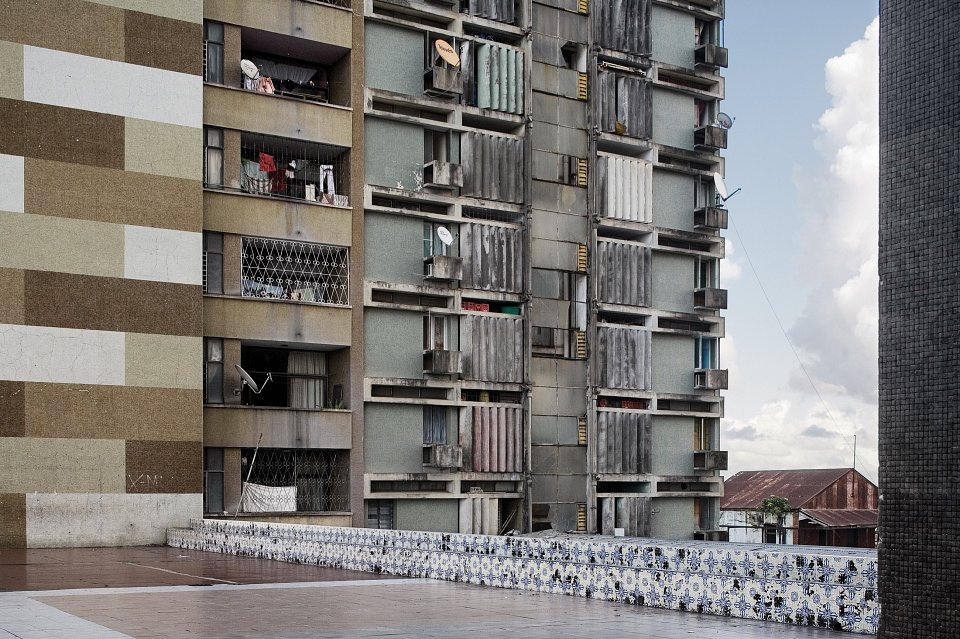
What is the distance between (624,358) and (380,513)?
11.3 m

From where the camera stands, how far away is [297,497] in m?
34.4

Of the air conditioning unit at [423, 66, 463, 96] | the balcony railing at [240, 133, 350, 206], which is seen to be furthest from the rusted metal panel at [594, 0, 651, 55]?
the balcony railing at [240, 133, 350, 206]

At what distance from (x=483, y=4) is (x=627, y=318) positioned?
1262cm

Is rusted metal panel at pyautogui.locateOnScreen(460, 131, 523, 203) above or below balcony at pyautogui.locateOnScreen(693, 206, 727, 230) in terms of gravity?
above

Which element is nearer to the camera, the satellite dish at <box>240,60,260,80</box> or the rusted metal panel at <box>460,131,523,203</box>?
the satellite dish at <box>240,60,260,80</box>

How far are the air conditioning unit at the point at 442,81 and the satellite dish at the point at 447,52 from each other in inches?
9.1

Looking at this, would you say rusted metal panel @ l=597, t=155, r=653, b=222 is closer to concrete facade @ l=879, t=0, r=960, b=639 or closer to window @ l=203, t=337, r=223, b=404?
window @ l=203, t=337, r=223, b=404

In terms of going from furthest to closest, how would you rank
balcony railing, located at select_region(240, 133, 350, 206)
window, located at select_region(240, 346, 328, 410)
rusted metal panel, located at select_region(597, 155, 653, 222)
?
rusted metal panel, located at select_region(597, 155, 653, 222) < window, located at select_region(240, 346, 328, 410) < balcony railing, located at select_region(240, 133, 350, 206)

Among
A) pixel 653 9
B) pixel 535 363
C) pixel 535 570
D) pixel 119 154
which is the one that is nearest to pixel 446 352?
pixel 535 363

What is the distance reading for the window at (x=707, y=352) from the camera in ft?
144

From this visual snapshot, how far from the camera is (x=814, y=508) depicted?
54.9m

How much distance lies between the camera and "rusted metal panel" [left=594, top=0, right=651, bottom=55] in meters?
41.8

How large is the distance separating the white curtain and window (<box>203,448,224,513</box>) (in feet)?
11.2

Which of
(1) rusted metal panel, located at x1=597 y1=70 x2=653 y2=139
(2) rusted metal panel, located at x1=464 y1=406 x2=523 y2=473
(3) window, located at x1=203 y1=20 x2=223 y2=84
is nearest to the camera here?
(3) window, located at x1=203 y1=20 x2=223 y2=84
